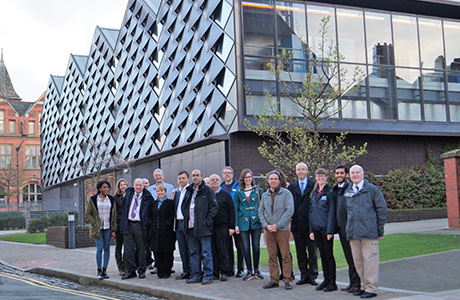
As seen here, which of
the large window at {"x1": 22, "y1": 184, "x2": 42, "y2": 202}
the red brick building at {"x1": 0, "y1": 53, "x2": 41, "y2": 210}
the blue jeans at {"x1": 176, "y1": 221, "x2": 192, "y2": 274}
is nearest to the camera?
the blue jeans at {"x1": 176, "y1": 221, "x2": 192, "y2": 274}

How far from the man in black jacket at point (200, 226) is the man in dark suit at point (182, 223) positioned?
339 millimetres

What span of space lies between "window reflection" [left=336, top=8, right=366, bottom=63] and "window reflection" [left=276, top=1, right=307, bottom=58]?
6.57ft

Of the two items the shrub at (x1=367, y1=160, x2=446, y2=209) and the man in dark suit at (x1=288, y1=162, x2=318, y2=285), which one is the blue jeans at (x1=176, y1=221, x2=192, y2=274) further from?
the shrub at (x1=367, y1=160, x2=446, y2=209)

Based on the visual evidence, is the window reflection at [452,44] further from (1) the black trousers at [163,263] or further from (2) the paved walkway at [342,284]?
(1) the black trousers at [163,263]

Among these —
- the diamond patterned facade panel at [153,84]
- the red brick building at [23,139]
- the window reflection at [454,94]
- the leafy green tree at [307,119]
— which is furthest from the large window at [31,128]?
the window reflection at [454,94]

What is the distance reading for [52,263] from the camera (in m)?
14.7

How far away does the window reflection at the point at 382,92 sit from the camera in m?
25.4

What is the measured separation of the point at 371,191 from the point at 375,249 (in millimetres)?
882

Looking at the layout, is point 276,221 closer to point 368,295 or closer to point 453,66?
point 368,295

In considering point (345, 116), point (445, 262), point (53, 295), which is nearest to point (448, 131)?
point (345, 116)

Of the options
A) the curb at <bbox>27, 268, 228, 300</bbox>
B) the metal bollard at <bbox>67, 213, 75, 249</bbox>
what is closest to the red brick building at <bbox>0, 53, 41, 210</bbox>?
the metal bollard at <bbox>67, 213, 75, 249</bbox>

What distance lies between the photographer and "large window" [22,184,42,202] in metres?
82.4

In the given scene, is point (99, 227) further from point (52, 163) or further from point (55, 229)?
point (52, 163)

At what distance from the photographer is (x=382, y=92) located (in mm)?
25672
